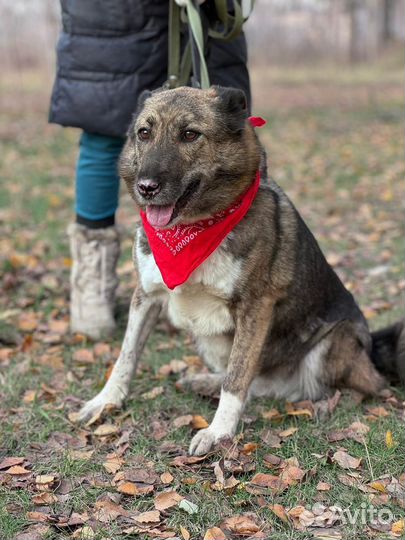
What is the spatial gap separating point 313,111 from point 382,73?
857cm

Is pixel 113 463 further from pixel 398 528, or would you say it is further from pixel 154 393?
pixel 398 528

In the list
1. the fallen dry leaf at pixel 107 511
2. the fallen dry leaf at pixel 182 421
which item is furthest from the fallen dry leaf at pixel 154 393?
the fallen dry leaf at pixel 107 511

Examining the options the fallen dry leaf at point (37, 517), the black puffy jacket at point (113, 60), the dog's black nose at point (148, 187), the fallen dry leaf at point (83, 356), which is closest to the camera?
the fallen dry leaf at point (37, 517)

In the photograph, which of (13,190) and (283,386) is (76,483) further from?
(13,190)

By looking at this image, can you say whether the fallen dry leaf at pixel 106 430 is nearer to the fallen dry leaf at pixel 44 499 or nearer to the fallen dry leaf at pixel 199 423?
the fallen dry leaf at pixel 199 423

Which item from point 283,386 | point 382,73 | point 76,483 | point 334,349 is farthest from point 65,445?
point 382,73

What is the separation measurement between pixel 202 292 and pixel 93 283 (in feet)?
4.63

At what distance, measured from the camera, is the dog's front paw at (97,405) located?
3.29 meters

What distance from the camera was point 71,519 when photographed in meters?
2.46

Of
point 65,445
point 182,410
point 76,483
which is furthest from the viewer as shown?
point 182,410

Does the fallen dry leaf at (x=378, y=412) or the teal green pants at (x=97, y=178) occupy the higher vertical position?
the teal green pants at (x=97, y=178)

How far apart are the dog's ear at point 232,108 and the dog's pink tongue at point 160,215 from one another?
442 millimetres

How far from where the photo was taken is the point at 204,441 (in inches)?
116

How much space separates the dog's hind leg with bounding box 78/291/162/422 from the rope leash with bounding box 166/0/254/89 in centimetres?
108
